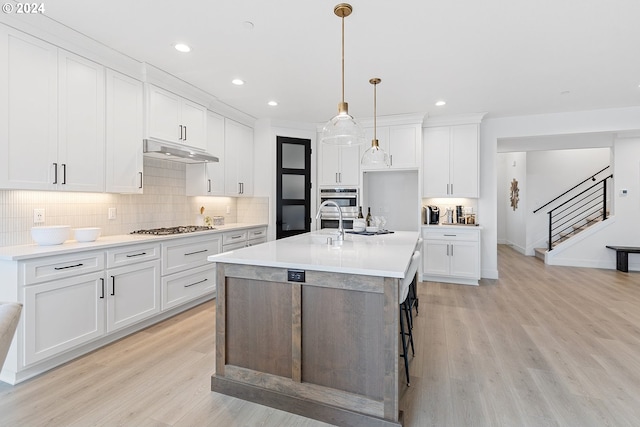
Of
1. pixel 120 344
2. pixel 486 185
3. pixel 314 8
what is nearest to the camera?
pixel 314 8

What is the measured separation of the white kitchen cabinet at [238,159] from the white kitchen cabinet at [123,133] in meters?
1.49

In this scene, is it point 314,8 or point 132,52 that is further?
point 132,52

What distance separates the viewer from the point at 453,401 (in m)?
2.03

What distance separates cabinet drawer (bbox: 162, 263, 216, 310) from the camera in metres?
3.39

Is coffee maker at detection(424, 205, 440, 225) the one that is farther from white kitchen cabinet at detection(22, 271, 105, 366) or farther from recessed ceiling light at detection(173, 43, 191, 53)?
white kitchen cabinet at detection(22, 271, 105, 366)

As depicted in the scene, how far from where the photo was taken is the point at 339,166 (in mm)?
5520

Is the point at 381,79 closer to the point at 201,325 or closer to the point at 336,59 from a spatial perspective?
the point at 336,59

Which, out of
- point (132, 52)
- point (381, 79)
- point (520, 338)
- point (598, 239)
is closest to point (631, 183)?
point (598, 239)

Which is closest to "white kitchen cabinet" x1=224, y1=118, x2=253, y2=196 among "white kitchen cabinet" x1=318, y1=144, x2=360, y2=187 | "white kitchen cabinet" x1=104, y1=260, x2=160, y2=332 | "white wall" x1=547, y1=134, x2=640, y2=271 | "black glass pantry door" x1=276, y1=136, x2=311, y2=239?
"black glass pantry door" x1=276, y1=136, x2=311, y2=239

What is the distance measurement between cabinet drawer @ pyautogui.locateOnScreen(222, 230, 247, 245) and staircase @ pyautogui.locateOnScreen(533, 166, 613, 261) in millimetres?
6405

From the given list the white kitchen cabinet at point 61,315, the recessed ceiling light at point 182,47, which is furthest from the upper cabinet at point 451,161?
the white kitchen cabinet at point 61,315

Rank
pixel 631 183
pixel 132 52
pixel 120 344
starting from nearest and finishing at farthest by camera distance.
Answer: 1. pixel 120 344
2. pixel 132 52
3. pixel 631 183

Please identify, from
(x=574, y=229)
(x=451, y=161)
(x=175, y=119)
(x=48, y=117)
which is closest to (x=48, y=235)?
(x=48, y=117)

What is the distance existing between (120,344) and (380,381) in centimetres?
241
